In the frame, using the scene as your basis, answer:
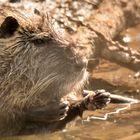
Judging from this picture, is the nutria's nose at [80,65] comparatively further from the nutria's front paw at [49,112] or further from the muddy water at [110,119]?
the muddy water at [110,119]

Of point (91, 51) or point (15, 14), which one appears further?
point (91, 51)

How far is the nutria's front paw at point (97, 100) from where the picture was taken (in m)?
4.55

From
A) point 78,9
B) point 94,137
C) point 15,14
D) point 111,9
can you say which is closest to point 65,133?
point 94,137

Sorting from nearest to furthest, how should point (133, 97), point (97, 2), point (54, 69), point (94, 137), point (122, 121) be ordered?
point (54, 69) → point (94, 137) → point (122, 121) → point (133, 97) → point (97, 2)

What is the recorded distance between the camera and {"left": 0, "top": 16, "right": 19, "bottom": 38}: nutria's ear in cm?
→ 424

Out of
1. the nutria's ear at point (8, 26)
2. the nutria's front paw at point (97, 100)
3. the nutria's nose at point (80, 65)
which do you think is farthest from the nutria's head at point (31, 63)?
the nutria's front paw at point (97, 100)

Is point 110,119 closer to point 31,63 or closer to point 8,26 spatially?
point 31,63

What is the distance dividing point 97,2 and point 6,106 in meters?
2.79

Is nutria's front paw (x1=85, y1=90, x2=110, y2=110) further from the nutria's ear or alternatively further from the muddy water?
the nutria's ear

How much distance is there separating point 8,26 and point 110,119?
149 centimetres

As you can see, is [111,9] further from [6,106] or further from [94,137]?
[6,106]

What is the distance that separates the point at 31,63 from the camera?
4.34m

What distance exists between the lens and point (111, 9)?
7.12 meters

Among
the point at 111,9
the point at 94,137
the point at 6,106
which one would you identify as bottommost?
the point at 94,137
